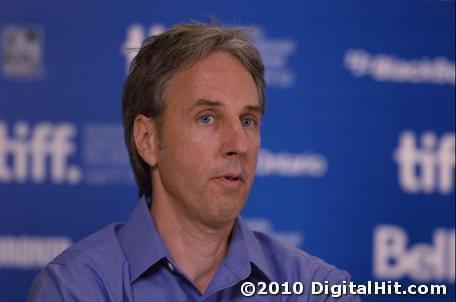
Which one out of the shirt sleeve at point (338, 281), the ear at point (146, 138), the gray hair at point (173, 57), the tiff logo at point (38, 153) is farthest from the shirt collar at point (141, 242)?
the tiff logo at point (38, 153)

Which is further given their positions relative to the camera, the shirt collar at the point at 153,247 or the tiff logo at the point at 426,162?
the tiff logo at the point at 426,162

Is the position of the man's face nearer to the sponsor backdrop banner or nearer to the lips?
the lips

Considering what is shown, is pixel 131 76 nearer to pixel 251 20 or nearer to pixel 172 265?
pixel 172 265

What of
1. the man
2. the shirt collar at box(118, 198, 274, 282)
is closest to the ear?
the man

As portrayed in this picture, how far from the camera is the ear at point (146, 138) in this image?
1.98 metres

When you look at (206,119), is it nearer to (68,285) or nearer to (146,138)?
(146,138)

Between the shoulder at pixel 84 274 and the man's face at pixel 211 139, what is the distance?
197 millimetres

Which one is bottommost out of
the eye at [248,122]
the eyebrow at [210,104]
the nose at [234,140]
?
the nose at [234,140]

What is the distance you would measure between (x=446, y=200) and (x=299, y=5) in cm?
83

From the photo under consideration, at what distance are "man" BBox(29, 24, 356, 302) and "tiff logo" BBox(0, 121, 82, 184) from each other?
0.76 metres

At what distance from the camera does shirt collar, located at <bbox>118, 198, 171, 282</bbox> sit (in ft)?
5.89

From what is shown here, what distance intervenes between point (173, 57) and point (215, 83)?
121 mm

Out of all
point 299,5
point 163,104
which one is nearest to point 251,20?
point 299,5

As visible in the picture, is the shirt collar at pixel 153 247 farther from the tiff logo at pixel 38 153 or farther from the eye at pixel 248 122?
the tiff logo at pixel 38 153
